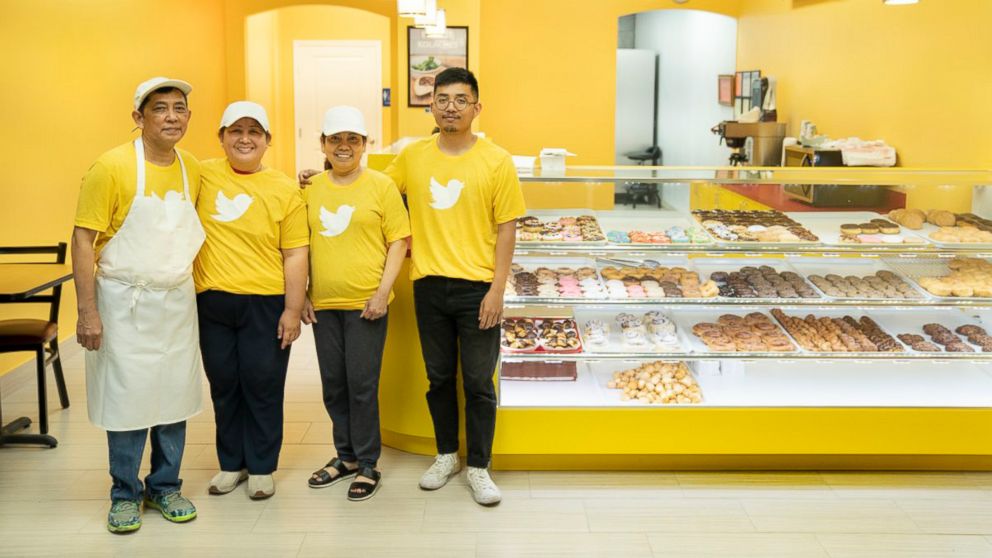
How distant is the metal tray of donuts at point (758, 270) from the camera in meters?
4.36

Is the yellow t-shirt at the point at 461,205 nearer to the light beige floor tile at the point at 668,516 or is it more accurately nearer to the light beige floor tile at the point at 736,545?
the light beige floor tile at the point at 668,516

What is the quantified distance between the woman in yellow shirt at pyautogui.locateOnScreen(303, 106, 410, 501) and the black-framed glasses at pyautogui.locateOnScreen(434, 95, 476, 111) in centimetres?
33

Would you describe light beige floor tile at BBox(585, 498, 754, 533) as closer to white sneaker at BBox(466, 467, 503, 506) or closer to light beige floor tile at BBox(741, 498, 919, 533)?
light beige floor tile at BBox(741, 498, 919, 533)

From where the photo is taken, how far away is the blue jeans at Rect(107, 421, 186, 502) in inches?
148

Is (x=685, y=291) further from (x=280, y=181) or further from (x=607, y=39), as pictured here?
(x=607, y=39)

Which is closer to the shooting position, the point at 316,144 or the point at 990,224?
the point at 990,224

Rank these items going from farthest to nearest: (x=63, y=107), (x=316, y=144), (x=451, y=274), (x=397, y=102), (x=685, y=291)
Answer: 1. (x=316, y=144)
2. (x=397, y=102)
3. (x=63, y=107)
4. (x=685, y=291)
5. (x=451, y=274)

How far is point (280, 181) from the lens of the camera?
384 centimetres

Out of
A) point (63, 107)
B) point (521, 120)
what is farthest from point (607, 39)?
point (63, 107)

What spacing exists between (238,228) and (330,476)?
122cm

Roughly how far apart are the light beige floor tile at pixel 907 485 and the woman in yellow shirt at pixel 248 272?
8.25ft

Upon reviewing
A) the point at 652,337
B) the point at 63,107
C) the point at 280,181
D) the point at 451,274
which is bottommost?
the point at 652,337

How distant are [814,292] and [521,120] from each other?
6448 mm

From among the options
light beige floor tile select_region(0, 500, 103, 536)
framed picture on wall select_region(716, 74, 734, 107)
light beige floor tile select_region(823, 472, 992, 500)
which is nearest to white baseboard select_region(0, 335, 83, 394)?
light beige floor tile select_region(0, 500, 103, 536)
